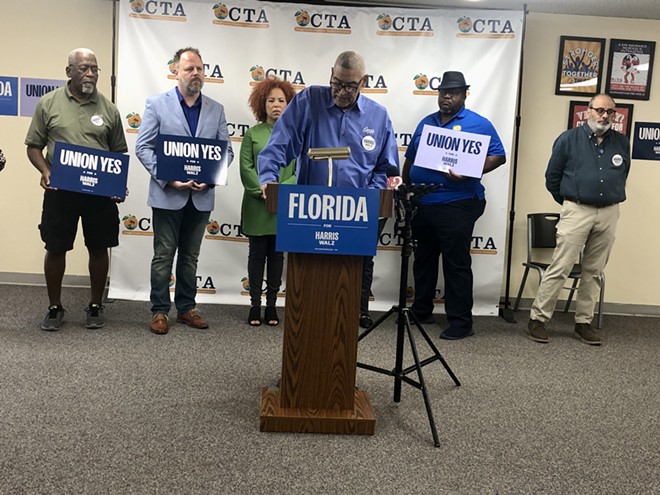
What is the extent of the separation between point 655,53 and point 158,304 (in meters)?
4.50

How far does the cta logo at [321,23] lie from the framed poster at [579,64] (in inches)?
72.2

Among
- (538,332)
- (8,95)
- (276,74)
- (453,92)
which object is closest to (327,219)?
(453,92)

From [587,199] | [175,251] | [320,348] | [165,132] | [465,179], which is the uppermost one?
[165,132]

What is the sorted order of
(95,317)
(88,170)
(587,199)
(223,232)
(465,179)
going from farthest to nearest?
(223,232) < (465,179) < (587,199) < (95,317) < (88,170)

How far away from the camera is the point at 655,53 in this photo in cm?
504

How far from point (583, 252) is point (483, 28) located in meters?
1.89

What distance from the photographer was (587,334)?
4262 mm

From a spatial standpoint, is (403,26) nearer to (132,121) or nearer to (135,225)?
(132,121)

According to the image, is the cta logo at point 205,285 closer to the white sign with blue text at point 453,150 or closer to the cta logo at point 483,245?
the white sign with blue text at point 453,150

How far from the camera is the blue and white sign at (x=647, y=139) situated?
5.10 metres

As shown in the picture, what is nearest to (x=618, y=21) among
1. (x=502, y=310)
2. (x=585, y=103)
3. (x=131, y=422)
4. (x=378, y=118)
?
(x=585, y=103)

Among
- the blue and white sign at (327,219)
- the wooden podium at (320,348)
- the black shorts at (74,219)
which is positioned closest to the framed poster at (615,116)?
the wooden podium at (320,348)

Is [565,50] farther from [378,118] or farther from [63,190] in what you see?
[63,190]

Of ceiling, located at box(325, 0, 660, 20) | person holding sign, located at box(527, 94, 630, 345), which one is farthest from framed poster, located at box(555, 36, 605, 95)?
person holding sign, located at box(527, 94, 630, 345)
